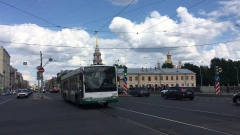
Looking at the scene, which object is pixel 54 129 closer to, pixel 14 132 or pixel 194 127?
pixel 14 132

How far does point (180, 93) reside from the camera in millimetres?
32406

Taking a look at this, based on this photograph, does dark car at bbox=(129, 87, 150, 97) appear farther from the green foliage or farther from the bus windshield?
the green foliage

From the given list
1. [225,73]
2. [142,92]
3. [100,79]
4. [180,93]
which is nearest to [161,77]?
[225,73]

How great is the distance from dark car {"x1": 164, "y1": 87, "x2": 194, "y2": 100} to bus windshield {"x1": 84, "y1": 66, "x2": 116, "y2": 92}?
1278cm

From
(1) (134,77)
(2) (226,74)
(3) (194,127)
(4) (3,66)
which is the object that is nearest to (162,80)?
(1) (134,77)

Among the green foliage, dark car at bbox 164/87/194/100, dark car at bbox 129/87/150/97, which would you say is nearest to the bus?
dark car at bbox 164/87/194/100

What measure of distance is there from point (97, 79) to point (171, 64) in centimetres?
13319

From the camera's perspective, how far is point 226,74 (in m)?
118

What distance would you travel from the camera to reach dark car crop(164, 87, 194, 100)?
3183 cm

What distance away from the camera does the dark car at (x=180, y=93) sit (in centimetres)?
3183

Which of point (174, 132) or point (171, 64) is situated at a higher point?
point (171, 64)

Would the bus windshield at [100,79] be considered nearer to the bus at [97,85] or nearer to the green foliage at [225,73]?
the bus at [97,85]

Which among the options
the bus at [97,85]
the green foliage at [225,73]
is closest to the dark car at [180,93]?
the bus at [97,85]

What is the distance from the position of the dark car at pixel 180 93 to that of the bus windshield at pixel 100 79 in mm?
12776
